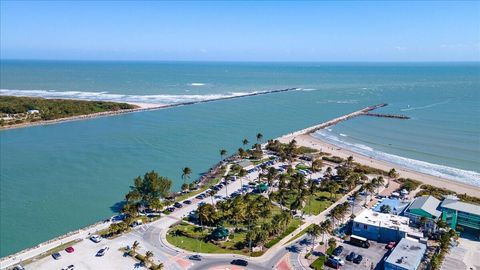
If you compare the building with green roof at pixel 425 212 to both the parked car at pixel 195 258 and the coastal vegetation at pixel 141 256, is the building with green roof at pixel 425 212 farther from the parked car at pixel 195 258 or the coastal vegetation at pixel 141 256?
the coastal vegetation at pixel 141 256

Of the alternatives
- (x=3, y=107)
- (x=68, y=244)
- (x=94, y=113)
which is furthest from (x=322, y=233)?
(x=3, y=107)

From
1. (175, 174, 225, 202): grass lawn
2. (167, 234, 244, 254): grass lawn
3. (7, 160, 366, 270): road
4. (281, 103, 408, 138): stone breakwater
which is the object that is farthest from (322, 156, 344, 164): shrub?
(167, 234, 244, 254): grass lawn

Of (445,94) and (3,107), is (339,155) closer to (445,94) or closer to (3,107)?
(3,107)

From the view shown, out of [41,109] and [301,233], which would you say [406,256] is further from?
[41,109]

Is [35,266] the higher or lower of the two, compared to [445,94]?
lower

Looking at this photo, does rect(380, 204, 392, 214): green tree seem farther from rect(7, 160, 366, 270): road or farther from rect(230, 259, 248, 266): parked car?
rect(230, 259, 248, 266): parked car

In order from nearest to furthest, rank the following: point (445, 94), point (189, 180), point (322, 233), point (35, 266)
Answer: point (35, 266) → point (322, 233) → point (189, 180) → point (445, 94)

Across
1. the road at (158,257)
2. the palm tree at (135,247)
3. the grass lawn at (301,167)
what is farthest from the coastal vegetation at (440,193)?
the palm tree at (135,247)
